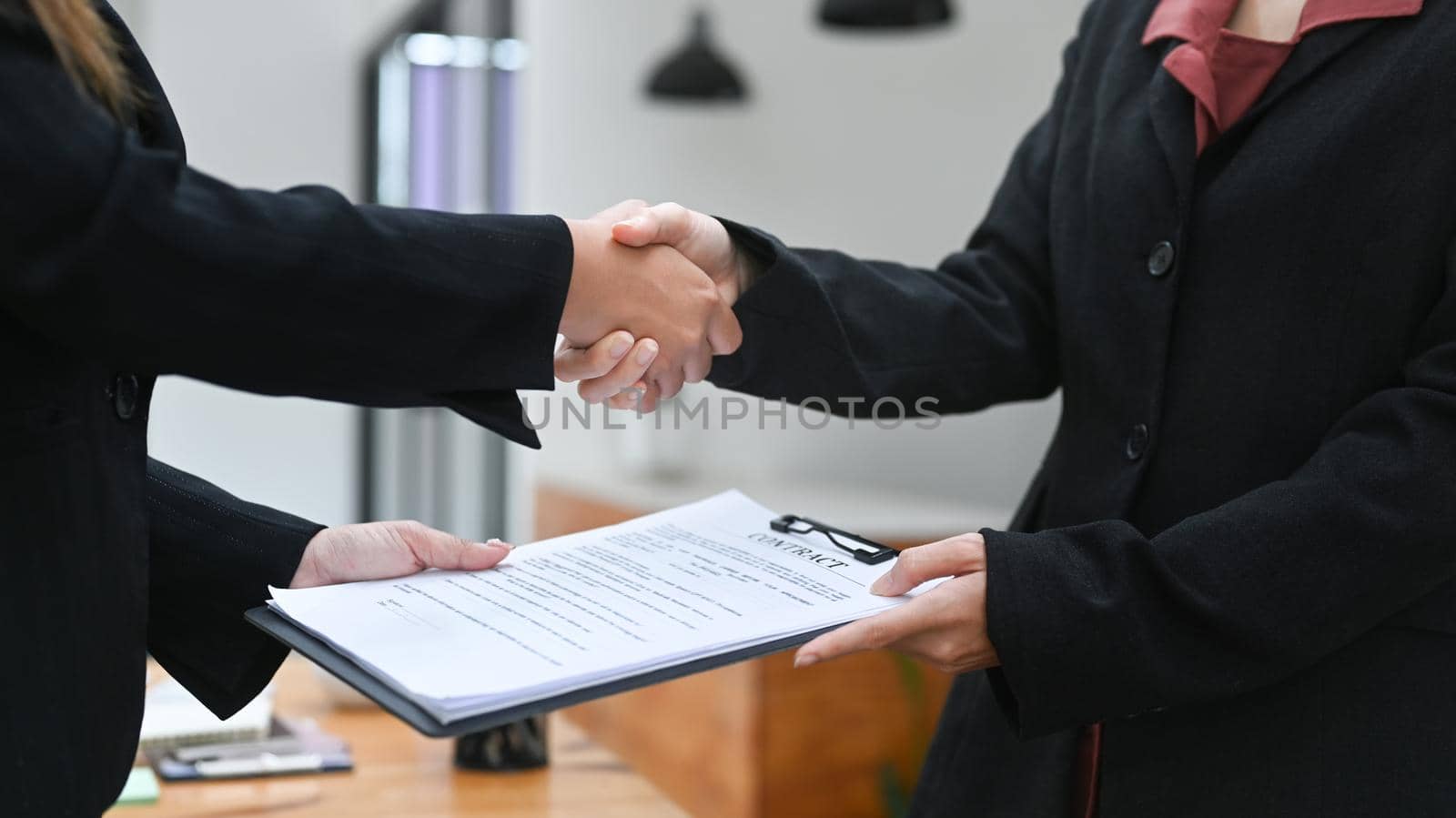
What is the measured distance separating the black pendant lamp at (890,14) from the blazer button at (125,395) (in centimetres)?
202

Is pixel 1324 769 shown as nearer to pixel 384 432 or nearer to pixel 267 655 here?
pixel 267 655

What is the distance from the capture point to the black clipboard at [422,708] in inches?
→ 28.2

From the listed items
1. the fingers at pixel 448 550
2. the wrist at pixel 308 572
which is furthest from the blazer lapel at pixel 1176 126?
the wrist at pixel 308 572

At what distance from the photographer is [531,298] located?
85cm

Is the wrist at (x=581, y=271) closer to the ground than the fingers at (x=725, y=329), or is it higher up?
higher up

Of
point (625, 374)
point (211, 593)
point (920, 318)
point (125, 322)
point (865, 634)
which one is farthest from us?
point (920, 318)

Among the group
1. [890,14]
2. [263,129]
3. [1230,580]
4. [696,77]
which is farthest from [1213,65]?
[263,129]

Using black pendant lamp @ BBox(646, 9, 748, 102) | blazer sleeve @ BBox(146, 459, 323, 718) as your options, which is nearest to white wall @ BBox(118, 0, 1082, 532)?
black pendant lamp @ BBox(646, 9, 748, 102)

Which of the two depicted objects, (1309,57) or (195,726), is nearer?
(1309,57)

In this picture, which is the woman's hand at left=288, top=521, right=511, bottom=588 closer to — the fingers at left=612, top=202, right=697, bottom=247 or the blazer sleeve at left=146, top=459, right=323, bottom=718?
the blazer sleeve at left=146, top=459, right=323, bottom=718

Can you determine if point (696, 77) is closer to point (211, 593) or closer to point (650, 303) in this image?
point (650, 303)

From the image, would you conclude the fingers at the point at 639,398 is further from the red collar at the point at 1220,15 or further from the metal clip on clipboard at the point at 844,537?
the red collar at the point at 1220,15

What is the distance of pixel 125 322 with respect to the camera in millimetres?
707

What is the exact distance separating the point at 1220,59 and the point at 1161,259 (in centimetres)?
17
